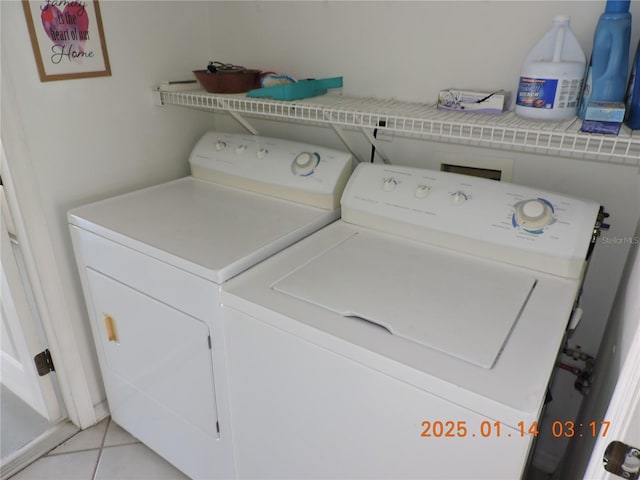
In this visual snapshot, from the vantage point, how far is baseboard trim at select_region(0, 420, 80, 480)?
6.29 ft

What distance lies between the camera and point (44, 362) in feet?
6.47

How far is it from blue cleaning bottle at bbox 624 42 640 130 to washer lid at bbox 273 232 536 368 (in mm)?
475

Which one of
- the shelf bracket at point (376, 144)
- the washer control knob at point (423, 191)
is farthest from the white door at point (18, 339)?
the washer control knob at point (423, 191)

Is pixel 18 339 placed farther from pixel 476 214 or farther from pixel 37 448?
pixel 476 214

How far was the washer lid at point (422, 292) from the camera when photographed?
1.05 m

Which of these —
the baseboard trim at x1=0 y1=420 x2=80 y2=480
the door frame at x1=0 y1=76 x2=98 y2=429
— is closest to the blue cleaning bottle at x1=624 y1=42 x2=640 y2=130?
the door frame at x1=0 y1=76 x2=98 y2=429

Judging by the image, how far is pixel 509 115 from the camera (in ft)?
4.69

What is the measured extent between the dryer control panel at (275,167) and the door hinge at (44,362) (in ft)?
3.28

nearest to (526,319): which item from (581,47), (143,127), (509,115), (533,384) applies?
(533,384)

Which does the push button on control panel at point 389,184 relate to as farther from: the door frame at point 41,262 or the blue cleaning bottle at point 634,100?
the door frame at point 41,262

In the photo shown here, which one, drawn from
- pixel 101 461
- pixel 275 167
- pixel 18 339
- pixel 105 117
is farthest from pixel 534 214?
pixel 18 339

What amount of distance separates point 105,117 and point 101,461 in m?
1.44

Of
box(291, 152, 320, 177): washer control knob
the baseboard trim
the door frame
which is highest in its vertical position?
box(291, 152, 320, 177): washer control knob

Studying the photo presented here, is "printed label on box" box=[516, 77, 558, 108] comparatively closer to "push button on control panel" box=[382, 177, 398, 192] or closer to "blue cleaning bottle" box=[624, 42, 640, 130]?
"blue cleaning bottle" box=[624, 42, 640, 130]
